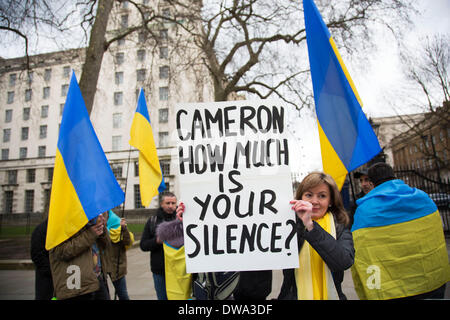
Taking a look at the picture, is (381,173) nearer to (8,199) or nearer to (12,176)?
(12,176)

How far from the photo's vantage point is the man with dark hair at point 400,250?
2.03 m

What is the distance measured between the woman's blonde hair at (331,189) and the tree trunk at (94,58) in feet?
20.8

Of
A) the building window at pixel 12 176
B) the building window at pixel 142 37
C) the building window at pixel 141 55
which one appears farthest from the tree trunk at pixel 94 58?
the building window at pixel 12 176

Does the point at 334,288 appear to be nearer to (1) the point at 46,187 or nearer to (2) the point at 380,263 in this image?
(2) the point at 380,263

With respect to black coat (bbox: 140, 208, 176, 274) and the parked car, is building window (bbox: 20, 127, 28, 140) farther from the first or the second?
the parked car

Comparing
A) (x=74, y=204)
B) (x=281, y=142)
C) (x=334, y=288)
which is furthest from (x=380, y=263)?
(x=74, y=204)

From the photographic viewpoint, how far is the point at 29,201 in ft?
124

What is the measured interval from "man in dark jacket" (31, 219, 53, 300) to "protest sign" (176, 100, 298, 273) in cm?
217

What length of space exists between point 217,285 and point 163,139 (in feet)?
106

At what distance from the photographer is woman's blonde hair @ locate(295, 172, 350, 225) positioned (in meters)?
1.86

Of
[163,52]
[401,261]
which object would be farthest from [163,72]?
[401,261]

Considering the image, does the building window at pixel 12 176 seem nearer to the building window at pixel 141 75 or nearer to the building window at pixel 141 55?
the building window at pixel 141 75
